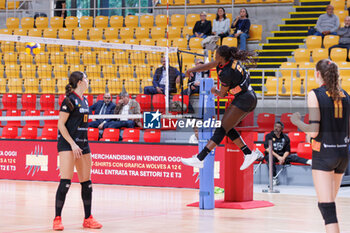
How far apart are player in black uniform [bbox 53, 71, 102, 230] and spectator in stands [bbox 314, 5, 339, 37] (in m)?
9.78

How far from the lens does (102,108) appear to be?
1465 cm

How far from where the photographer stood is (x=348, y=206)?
9.97 metres

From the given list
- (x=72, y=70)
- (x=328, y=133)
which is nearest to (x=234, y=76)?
(x=328, y=133)

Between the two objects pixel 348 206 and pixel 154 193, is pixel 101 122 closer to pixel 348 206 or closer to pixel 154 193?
pixel 154 193

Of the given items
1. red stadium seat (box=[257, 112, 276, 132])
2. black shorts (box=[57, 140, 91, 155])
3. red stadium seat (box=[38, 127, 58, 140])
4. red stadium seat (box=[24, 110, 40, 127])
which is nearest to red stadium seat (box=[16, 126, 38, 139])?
red stadium seat (box=[38, 127, 58, 140])

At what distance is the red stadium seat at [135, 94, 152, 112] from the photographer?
15.0 metres

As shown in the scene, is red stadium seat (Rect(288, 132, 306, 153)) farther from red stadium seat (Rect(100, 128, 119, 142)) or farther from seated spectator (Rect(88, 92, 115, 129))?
seated spectator (Rect(88, 92, 115, 129))

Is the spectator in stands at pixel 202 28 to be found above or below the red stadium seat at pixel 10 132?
above

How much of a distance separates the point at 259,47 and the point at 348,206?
321 inches

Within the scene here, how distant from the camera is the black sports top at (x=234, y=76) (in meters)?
8.27

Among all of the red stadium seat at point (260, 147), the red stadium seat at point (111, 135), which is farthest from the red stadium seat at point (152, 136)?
Result: the red stadium seat at point (260, 147)

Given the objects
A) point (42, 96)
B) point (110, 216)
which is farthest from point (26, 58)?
point (110, 216)

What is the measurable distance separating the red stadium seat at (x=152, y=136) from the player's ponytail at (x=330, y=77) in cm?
852

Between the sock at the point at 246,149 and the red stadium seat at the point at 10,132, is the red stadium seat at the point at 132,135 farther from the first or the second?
the sock at the point at 246,149
